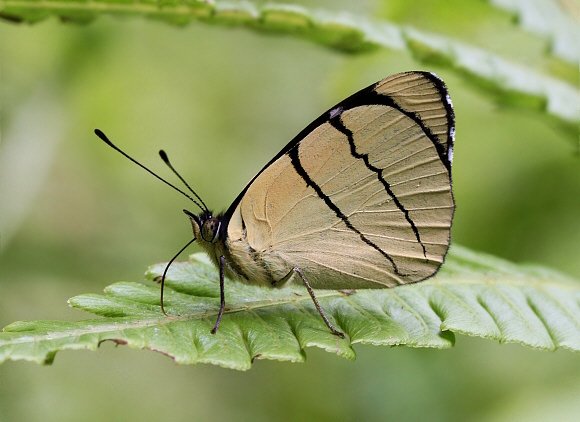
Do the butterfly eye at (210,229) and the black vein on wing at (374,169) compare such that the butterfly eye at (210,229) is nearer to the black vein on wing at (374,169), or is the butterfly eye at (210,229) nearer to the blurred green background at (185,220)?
the black vein on wing at (374,169)

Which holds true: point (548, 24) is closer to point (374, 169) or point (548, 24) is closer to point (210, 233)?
point (374, 169)

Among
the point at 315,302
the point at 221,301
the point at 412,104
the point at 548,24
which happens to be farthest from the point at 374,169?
the point at 548,24

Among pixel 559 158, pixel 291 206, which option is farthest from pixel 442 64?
pixel 559 158

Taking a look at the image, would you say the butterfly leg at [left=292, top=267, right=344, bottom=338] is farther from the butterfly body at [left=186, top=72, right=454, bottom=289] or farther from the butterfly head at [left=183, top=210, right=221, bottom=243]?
the butterfly head at [left=183, top=210, right=221, bottom=243]

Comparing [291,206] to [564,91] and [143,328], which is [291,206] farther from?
[564,91]

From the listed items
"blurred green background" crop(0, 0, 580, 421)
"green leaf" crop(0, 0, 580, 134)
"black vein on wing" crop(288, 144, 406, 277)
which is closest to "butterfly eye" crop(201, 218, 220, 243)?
"black vein on wing" crop(288, 144, 406, 277)

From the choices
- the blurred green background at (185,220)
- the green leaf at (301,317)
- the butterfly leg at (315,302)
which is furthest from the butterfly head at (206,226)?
the blurred green background at (185,220)
